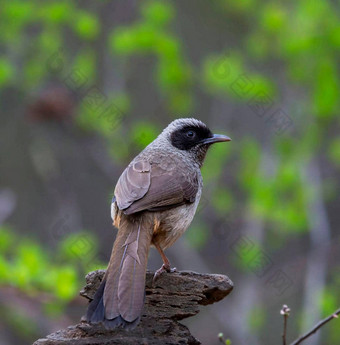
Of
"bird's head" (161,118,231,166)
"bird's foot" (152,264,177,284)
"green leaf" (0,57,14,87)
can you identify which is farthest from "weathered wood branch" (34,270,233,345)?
"green leaf" (0,57,14,87)

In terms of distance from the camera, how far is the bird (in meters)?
4.66

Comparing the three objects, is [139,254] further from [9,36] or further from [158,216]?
[9,36]

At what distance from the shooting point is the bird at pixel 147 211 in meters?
4.66

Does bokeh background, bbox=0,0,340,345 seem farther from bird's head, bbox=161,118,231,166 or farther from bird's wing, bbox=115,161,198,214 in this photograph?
bird's wing, bbox=115,161,198,214

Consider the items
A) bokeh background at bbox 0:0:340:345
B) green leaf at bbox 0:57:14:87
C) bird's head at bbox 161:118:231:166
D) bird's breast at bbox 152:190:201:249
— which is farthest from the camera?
bokeh background at bbox 0:0:340:345

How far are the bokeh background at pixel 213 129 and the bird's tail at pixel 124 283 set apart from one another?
5019mm

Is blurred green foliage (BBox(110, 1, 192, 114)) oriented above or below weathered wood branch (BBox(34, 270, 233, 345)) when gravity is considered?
above

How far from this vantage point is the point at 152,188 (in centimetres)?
580

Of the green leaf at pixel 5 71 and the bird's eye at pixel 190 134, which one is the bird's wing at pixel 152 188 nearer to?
the bird's eye at pixel 190 134

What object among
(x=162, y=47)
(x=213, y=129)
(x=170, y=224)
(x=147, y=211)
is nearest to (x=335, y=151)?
(x=213, y=129)

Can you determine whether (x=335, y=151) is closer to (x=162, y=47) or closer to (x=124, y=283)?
(x=162, y=47)

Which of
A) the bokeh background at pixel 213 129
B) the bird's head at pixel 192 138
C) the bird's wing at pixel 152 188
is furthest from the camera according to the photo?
the bokeh background at pixel 213 129

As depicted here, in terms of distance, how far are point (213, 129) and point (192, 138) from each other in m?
5.24

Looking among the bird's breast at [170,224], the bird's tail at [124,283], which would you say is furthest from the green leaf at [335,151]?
the bird's tail at [124,283]
